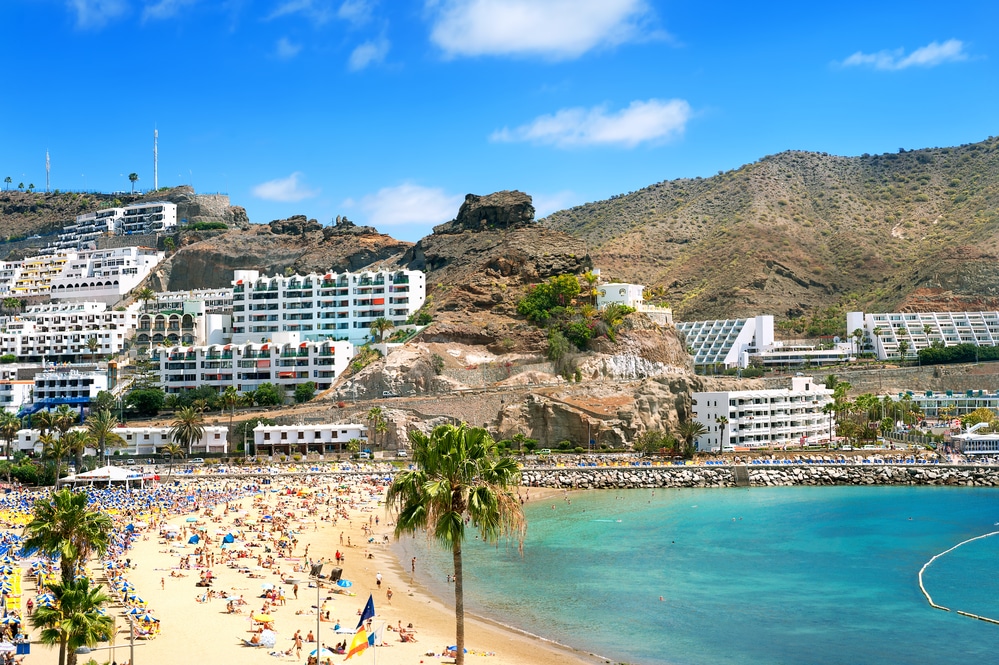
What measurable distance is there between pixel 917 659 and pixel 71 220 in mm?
154126

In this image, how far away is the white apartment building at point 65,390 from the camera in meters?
96.9

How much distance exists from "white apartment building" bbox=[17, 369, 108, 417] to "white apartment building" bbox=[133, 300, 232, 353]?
13688mm

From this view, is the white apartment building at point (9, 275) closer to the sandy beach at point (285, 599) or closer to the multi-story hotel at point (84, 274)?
the multi-story hotel at point (84, 274)

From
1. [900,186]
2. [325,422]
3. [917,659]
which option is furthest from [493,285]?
[900,186]

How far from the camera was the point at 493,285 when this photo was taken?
345 feet

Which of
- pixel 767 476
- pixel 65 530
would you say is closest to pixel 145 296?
pixel 767 476

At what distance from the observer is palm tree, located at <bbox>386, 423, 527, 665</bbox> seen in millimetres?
21875

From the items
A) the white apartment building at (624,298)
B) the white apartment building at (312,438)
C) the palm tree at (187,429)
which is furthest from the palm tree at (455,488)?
the white apartment building at (624,298)

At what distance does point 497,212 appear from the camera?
117 metres

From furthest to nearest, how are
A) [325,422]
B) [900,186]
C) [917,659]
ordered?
[900,186] → [325,422] → [917,659]

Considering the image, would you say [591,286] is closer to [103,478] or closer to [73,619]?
[103,478]

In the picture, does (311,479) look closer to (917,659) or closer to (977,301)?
(917,659)

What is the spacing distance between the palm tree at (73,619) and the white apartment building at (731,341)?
11491 cm

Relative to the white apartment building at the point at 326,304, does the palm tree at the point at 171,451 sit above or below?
below
